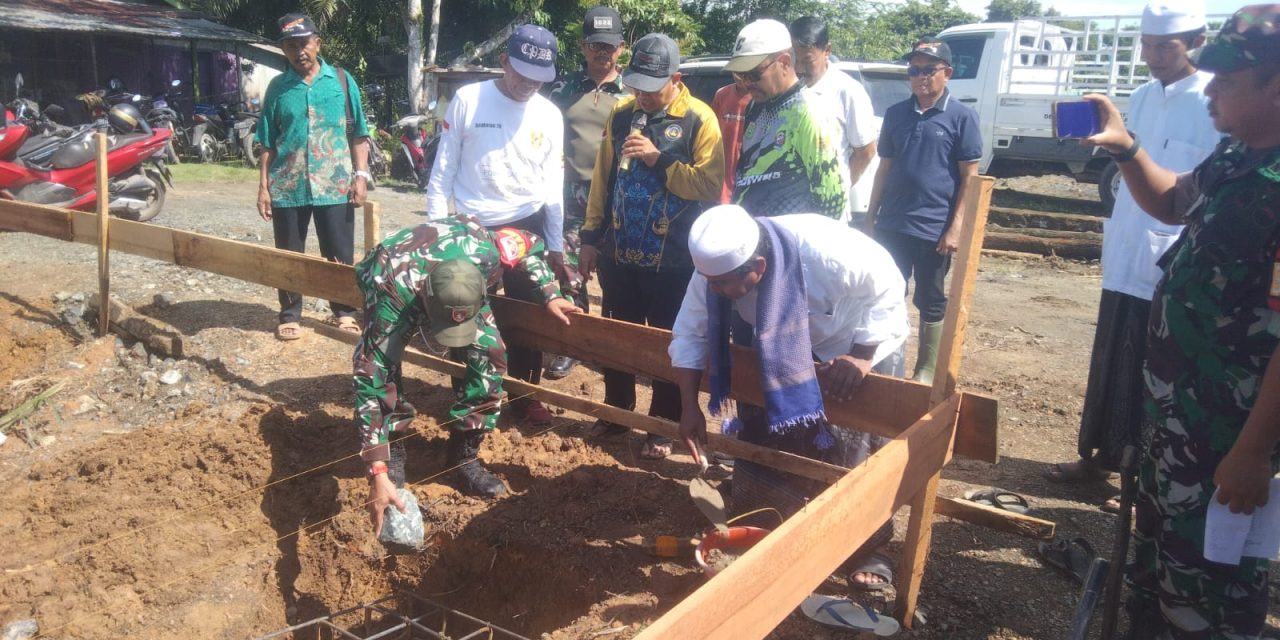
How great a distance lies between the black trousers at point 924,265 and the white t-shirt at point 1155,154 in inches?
38.6

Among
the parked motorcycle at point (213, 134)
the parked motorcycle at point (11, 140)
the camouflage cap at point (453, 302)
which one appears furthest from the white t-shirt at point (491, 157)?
Result: the parked motorcycle at point (213, 134)

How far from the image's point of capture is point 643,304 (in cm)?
405

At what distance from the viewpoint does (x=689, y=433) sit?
286 centimetres

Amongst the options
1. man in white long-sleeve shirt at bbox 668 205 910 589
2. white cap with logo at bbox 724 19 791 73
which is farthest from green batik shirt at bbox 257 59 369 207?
man in white long-sleeve shirt at bbox 668 205 910 589

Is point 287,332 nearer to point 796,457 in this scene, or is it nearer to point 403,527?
point 403,527

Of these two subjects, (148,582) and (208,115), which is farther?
(208,115)

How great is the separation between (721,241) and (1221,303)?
46.8 inches

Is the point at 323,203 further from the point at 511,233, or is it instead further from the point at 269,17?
the point at 269,17

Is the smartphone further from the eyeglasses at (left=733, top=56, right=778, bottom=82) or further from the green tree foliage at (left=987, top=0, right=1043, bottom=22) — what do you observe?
the green tree foliage at (left=987, top=0, right=1043, bottom=22)

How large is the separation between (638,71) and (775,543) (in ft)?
7.87

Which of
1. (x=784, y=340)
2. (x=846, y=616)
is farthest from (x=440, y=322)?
(x=846, y=616)

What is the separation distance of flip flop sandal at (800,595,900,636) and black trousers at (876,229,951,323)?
2071 millimetres

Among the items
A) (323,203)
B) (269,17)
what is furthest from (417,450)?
(269,17)

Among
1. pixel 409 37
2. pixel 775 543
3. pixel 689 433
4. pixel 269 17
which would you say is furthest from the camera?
pixel 269 17
